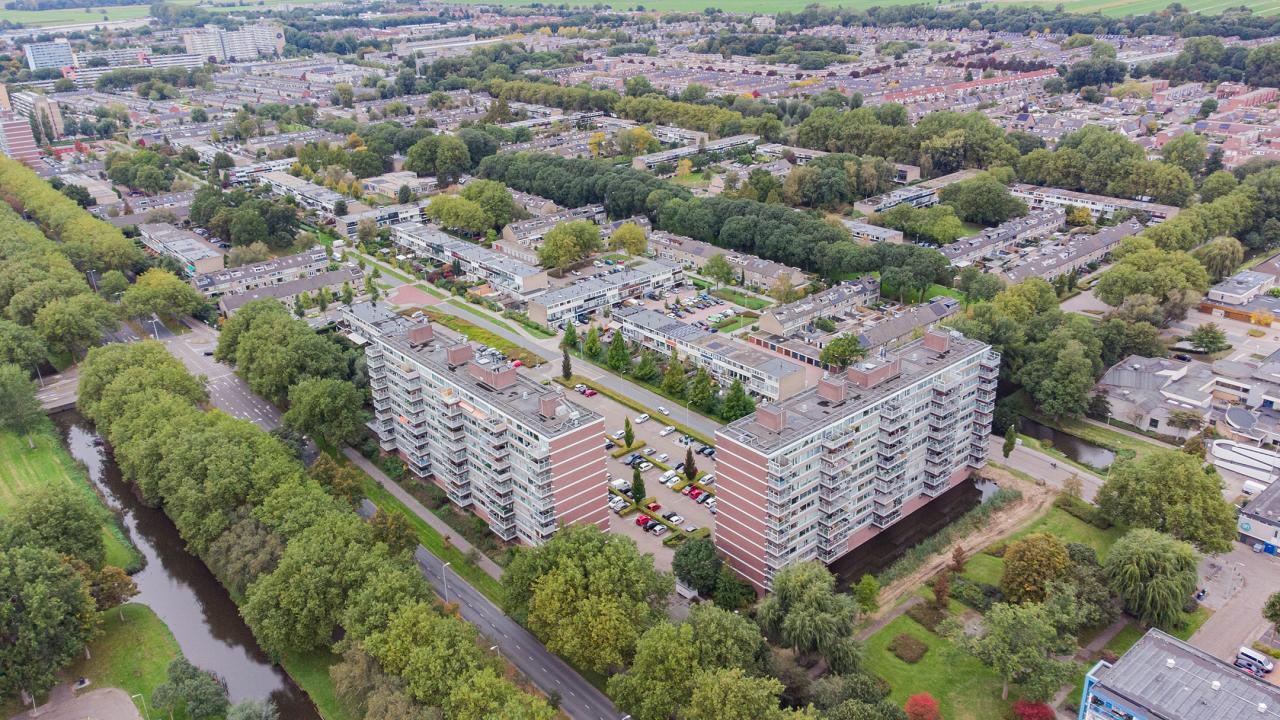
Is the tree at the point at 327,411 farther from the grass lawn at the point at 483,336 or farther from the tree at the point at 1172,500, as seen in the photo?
the tree at the point at 1172,500

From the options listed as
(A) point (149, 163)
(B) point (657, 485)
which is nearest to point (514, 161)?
(A) point (149, 163)

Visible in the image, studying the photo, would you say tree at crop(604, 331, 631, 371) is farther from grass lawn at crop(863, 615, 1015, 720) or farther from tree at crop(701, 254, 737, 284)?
grass lawn at crop(863, 615, 1015, 720)

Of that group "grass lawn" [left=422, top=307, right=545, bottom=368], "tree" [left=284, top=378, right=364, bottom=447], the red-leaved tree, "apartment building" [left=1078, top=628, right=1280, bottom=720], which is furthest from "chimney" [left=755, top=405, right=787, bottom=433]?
"grass lawn" [left=422, top=307, right=545, bottom=368]

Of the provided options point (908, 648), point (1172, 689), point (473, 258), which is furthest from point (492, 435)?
point (473, 258)

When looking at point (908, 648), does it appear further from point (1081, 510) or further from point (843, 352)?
point (843, 352)

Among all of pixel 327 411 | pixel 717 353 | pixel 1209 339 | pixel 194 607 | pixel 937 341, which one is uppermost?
pixel 937 341

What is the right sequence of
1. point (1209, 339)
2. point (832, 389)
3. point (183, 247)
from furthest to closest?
point (183, 247) < point (1209, 339) < point (832, 389)

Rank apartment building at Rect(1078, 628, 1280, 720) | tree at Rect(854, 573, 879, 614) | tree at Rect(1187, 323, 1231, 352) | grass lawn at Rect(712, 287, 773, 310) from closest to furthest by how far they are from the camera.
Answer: apartment building at Rect(1078, 628, 1280, 720) → tree at Rect(854, 573, 879, 614) → tree at Rect(1187, 323, 1231, 352) → grass lawn at Rect(712, 287, 773, 310)
